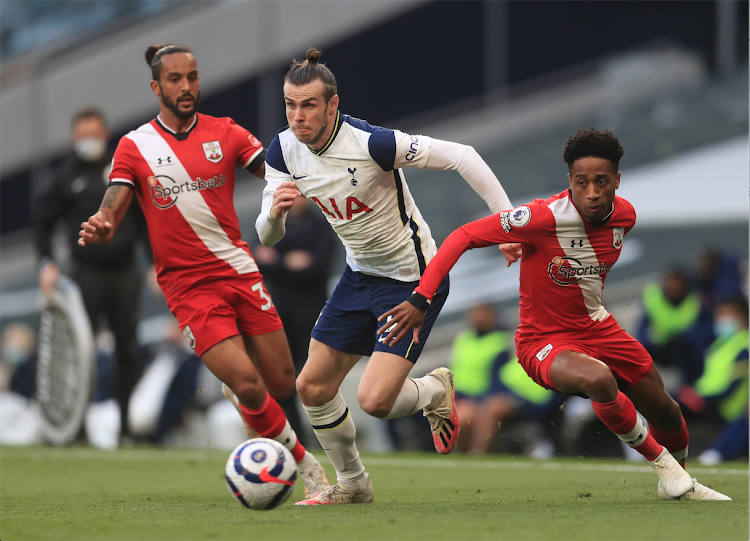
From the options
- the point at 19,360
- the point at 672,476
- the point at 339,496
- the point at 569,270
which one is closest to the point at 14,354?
the point at 19,360

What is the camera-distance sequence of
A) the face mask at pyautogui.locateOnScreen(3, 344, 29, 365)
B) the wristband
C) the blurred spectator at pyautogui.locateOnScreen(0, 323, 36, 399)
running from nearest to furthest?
the wristband, the blurred spectator at pyautogui.locateOnScreen(0, 323, 36, 399), the face mask at pyautogui.locateOnScreen(3, 344, 29, 365)

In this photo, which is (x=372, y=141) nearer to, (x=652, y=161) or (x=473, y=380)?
(x=473, y=380)

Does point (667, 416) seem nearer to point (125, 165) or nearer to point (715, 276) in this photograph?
point (125, 165)

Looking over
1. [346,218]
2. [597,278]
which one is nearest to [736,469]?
[597,278]

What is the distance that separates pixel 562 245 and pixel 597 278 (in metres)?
0.28

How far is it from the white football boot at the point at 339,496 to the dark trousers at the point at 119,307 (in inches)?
175

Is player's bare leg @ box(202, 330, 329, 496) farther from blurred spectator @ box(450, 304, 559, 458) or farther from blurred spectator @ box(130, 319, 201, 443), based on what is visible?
blurred spectator @ box(130, 319, 201, 443)

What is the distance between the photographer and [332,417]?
17.6 ft

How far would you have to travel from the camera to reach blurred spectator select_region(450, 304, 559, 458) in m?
8.98

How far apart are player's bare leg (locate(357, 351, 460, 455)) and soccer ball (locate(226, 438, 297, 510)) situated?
2.06 feet

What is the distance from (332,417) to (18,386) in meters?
8.19

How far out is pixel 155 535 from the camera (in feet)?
13.4

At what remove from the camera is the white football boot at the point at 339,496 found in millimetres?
5340

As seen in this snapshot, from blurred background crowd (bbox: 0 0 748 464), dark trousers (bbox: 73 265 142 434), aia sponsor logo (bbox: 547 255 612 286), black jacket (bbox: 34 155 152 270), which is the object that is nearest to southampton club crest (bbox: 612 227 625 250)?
aia sponsor logo (bbox: 547 255 612 286)
